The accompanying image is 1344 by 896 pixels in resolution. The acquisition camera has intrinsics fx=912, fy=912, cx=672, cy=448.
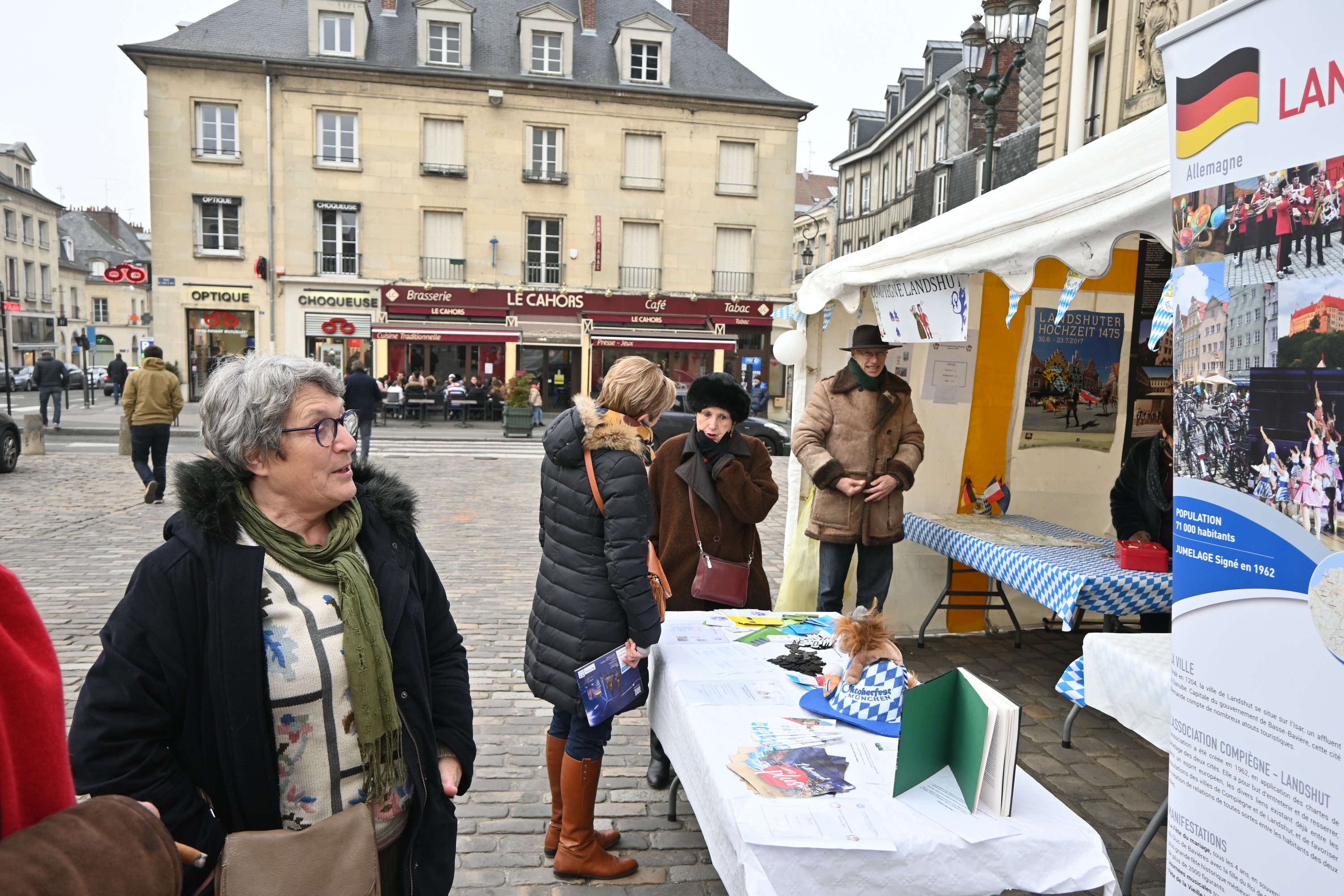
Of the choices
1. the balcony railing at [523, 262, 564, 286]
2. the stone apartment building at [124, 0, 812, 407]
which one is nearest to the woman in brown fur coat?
the stone apartment building at [124, 0, 812, 407]

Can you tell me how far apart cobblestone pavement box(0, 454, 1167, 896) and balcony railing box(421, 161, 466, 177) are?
19.8 meters

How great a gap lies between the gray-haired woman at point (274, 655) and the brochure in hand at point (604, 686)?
3.08 ft

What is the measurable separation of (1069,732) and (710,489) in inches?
85.4

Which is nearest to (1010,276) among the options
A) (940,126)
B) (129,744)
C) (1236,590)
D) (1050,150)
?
(1236,590)

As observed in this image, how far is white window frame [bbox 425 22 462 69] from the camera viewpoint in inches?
1141

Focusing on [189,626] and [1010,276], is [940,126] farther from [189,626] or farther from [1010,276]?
[189,626]

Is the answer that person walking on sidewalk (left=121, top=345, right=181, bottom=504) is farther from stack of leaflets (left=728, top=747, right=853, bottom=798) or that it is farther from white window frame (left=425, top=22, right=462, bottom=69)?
white window frame (left=425, top=22, right=462, bottom=69)

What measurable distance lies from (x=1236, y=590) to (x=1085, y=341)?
4.56 metres

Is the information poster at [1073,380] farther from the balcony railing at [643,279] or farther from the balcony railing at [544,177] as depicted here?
the balcony railing at [544,177]

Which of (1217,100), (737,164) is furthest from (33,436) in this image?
(737,164)

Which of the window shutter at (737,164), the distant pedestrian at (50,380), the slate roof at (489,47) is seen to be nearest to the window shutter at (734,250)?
the window shutter at (737,164)

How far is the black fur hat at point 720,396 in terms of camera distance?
4.30m

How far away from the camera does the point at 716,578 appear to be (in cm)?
427

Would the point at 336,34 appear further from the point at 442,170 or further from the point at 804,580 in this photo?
the point at 804,580
